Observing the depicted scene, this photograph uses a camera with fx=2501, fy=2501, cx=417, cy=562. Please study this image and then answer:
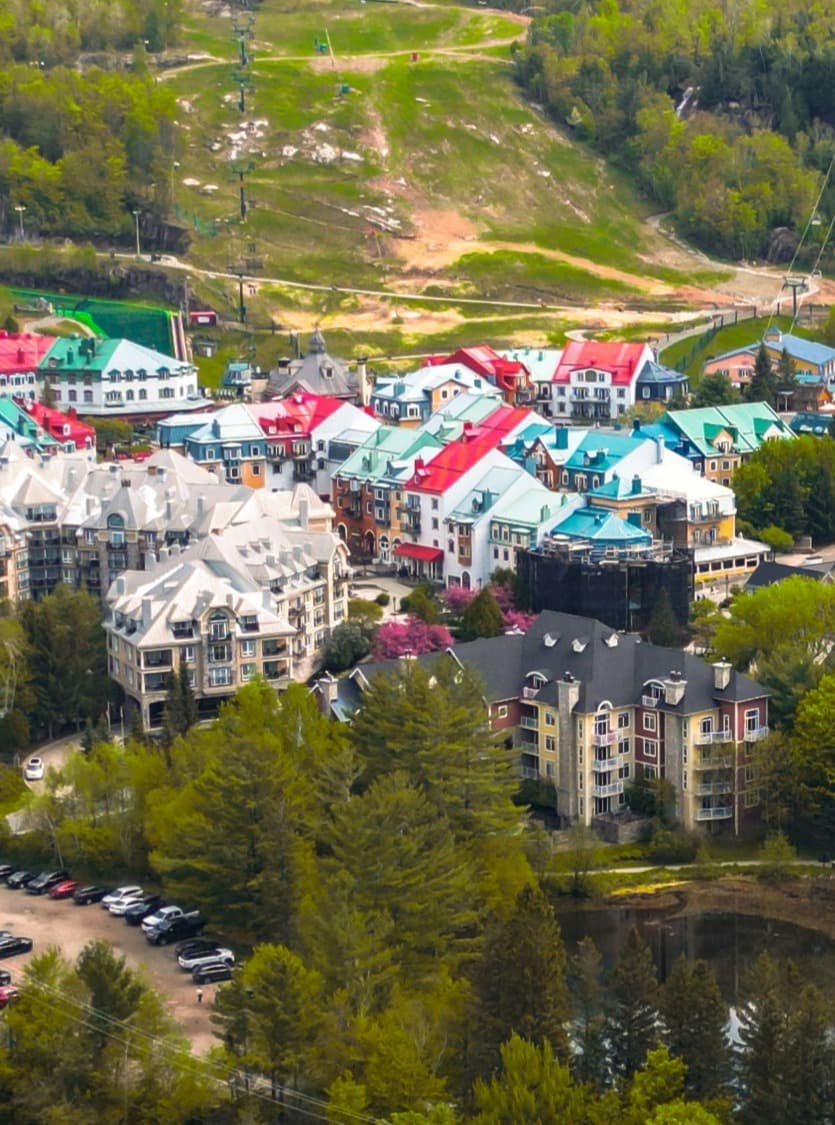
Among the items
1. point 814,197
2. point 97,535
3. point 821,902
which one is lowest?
point 821,902

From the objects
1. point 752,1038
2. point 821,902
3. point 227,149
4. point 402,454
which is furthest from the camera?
point 227,149

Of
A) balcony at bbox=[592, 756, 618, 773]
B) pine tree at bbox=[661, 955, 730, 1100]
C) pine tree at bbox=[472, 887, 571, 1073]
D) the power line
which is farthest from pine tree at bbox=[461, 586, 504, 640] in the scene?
the power line

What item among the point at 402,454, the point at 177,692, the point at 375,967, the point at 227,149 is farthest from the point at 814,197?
the point at 375,967

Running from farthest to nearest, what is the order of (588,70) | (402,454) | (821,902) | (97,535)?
(588,70) → (402,454) → (97,535) → (821,902)

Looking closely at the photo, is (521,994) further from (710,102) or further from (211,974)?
(710,102)

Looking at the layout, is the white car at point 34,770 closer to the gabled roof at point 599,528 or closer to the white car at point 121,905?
the white car at point 121,905

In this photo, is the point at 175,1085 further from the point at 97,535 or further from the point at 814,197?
the point at 814,197

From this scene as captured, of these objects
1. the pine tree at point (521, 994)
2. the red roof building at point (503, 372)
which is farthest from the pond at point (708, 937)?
the red roof building at point (503, 372)

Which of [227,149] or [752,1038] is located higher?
[227,149]
